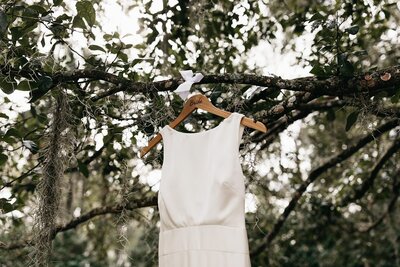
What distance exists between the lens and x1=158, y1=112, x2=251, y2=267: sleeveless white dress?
1688mm

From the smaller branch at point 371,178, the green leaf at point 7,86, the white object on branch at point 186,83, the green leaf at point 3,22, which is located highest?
the smaller branch at point 371,178

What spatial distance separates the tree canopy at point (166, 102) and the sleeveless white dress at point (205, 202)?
0.25 m

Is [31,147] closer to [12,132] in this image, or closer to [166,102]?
[12,132]

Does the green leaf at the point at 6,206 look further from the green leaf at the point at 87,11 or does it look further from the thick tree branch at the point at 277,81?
the green leaf at the point at 87,11

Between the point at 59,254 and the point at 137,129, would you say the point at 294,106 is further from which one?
the point at 59,254

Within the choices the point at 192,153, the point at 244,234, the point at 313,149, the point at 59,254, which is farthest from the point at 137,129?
the point at 59,254

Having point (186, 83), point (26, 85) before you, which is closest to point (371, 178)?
point (186, 83)

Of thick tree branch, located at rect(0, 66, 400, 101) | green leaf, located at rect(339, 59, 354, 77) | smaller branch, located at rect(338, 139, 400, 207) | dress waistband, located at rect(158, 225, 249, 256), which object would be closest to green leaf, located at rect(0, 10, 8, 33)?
thick tree branch, located at rect(0, 66, 400, 101)

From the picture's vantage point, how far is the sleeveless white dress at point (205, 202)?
1.69 metres

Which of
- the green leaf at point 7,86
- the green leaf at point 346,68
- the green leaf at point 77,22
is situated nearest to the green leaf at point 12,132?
the green leaf at point 7,86

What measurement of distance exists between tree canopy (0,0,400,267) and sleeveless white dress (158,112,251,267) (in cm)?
25

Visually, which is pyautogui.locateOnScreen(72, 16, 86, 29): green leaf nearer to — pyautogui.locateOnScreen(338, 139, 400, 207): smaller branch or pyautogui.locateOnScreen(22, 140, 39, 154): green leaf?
pyautogui.locateOnScreen(22, 140, 39, 154): green leaf

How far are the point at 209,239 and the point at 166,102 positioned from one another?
2.49 ft

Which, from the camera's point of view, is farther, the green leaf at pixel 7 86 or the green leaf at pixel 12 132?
the green leaf at pixel 12 132
